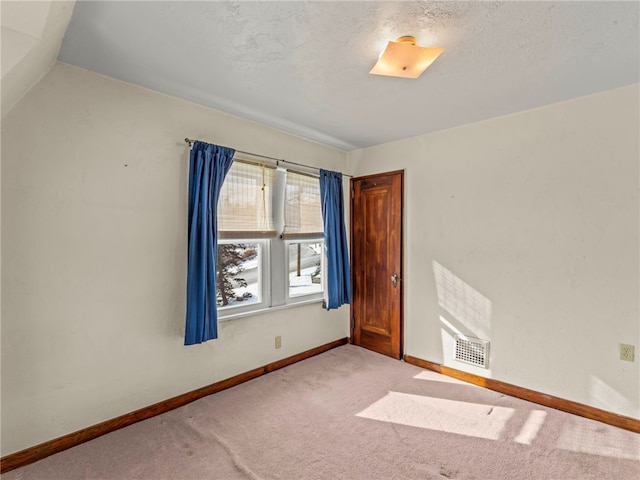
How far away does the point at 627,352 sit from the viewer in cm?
233

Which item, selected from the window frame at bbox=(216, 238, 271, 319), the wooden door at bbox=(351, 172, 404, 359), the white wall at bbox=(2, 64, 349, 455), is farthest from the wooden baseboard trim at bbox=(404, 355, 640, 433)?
the white wall at bbox=(2, 64, 349, 455)

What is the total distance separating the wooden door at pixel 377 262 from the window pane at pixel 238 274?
1.33 m

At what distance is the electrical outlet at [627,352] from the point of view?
231 cm

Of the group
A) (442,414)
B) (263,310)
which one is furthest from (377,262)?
(442,414)

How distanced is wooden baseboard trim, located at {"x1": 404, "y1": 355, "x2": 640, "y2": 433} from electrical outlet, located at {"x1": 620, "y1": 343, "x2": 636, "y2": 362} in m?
0.41

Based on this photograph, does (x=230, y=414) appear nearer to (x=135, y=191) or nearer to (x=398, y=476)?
(x=398, y=476)

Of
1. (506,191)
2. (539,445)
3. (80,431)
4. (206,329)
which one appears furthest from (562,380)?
(80,431)

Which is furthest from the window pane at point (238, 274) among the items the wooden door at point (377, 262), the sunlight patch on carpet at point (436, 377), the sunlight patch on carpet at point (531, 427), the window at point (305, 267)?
the sunlight patch on carpet at point (531, 427)

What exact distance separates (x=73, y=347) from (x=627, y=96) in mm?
4076

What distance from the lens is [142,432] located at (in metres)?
2.23

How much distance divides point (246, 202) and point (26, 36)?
1819mm

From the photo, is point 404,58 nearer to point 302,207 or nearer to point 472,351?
point 302,207

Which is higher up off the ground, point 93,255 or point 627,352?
point 93,255

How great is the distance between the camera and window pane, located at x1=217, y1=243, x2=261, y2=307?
2922 mm
